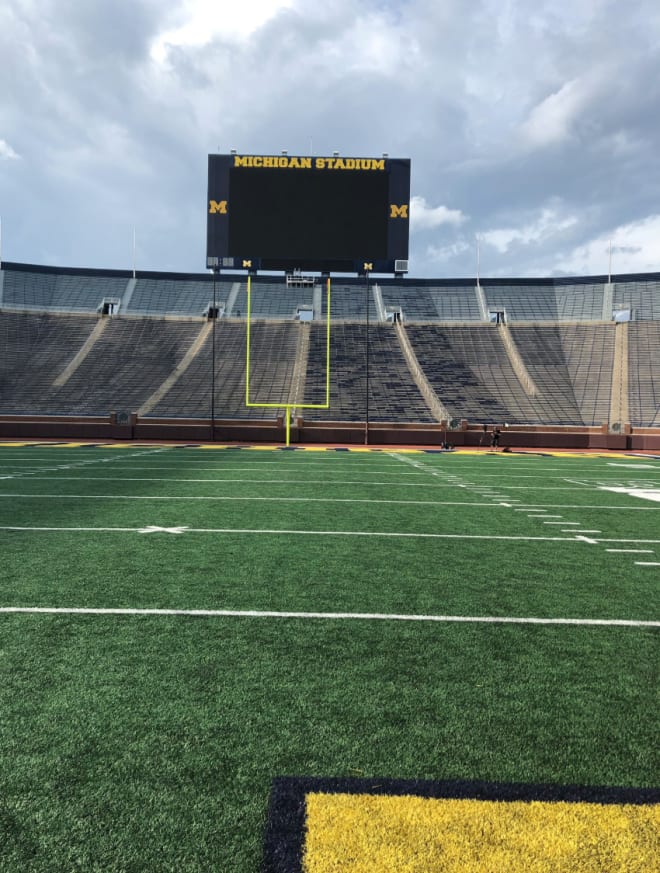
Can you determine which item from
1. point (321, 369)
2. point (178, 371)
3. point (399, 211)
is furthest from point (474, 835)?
point (178, 371)

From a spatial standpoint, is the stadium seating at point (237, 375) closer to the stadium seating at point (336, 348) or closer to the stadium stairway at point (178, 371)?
the stadium seating at point (336, 348)

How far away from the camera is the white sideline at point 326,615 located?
10.7 feet

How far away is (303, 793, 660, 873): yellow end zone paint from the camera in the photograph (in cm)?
148

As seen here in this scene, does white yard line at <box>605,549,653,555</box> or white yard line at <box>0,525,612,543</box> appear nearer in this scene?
white yard line at <box>605,549,653,555</box>

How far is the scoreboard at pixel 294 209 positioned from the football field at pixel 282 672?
74.3ft

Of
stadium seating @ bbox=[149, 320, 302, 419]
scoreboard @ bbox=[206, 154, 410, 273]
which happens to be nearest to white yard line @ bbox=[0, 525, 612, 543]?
scoreboard @ bbox=[206, 154, 410, 273]

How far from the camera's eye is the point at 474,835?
62.7 inches

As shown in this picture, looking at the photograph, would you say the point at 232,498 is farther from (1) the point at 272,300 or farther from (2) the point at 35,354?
(1) the point at 272,300

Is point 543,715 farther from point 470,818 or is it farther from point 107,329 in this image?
point 107,329

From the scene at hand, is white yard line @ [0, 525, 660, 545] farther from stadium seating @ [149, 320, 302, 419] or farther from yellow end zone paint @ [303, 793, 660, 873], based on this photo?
stadium seating @ [149, 320, 302, 419]

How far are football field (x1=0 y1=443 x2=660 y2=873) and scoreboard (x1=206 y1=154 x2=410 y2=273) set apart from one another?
2264 centimetres

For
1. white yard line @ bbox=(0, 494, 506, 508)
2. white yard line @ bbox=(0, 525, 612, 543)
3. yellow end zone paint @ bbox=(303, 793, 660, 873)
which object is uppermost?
yellow end zone paint @ bbox=(303, 793, 660, 873)

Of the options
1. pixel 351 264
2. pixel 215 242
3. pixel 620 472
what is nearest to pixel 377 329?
pixel 351 264

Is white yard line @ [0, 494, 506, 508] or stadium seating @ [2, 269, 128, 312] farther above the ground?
stadium seating @ [2, 269, 128, 312]
